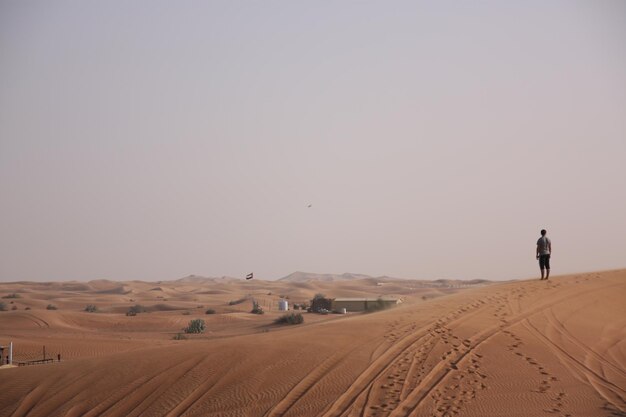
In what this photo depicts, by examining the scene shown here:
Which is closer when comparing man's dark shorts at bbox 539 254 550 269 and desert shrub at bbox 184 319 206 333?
man's dark shorts at bbox 539 254 550 269

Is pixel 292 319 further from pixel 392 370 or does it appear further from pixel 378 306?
pixel 392 370

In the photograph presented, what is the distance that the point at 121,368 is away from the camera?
15930 mm

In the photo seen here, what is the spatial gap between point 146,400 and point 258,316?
30.8 meters

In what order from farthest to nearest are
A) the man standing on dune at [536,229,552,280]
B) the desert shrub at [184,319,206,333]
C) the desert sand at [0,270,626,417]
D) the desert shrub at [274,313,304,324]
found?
the desert shrub at [274,313,304,324] < the desert shrub at [184,319,206,333] < the man standing on dune at [536,229,552,280] < the desert sand at [0,270,626,417]

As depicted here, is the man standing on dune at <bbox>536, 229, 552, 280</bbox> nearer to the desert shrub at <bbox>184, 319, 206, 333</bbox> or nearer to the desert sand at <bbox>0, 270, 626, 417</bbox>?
the desert sand at <bbox>0, 270, 626, 417</bbox>

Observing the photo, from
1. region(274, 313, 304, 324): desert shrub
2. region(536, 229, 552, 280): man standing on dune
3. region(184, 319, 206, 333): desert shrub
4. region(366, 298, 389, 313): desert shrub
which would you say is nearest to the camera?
region(536, 229, 552, 280): man standing on dune

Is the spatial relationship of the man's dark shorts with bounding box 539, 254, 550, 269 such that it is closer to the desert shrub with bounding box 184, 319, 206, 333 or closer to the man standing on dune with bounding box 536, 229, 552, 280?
the man standing on dune with bounding box 536, 229, 552, 280

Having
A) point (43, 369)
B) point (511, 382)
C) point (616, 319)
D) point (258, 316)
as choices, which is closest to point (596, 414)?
point (511, 382)

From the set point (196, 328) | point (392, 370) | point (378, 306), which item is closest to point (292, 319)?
point (196, 328)

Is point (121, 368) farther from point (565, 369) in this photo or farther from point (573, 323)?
point (573, 323)

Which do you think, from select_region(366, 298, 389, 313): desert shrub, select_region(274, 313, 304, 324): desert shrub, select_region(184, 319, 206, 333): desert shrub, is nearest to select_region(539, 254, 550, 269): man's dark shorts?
select_region(274, 313, 304, 324): desert shrub

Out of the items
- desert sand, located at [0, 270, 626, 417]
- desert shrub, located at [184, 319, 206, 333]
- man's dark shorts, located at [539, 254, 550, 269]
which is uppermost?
man's dark shorts, located at [539, 254, 550, 269]

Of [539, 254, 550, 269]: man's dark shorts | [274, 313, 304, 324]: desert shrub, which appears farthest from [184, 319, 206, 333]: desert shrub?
[539, 254, 550, 269]: man's dark shorts

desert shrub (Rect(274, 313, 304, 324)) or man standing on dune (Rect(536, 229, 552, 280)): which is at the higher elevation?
man standing on dune (Rect(536, 229, 552, 280))
